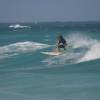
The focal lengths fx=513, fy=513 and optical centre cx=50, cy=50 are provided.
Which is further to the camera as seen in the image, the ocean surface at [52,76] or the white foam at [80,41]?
the white foam at [80,41]

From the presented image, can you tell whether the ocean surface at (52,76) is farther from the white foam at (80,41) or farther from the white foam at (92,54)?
the white foam at (80,41)

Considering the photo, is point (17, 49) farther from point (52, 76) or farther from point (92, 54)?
point (52, 76)

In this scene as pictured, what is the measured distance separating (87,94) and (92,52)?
1137 centimetres

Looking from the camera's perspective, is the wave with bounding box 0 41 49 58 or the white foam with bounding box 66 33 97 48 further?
the white foam with bounding box 66 33 97 48

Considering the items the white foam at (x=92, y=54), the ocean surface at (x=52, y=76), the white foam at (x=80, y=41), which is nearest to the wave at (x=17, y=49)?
the ocean surface at (x=52, y=76)

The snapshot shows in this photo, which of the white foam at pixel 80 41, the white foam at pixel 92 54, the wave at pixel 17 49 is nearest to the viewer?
the white foam at pixel 92 54

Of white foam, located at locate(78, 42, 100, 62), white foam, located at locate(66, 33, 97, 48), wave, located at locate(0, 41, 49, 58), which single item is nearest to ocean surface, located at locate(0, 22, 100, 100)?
white foam, located at locate(78, 42, 100, 62)

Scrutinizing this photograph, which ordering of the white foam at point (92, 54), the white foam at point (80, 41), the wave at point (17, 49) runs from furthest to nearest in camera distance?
the white foam at point (80, 41), the wave at point (17, 49), the white foam at point (92, 54)

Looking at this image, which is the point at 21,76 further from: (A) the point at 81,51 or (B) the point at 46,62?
(A) the point at 81,51

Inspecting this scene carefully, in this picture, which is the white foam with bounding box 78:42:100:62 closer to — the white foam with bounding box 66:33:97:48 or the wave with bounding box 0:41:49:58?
the white foam with bounding box 66:33:97:48

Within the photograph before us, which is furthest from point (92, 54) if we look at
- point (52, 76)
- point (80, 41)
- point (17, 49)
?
point (17, 49)

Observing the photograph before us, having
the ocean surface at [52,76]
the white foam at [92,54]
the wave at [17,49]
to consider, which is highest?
the wave at [17,49]

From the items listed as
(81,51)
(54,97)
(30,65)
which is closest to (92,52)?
(81,51)

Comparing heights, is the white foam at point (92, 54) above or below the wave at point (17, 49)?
below
